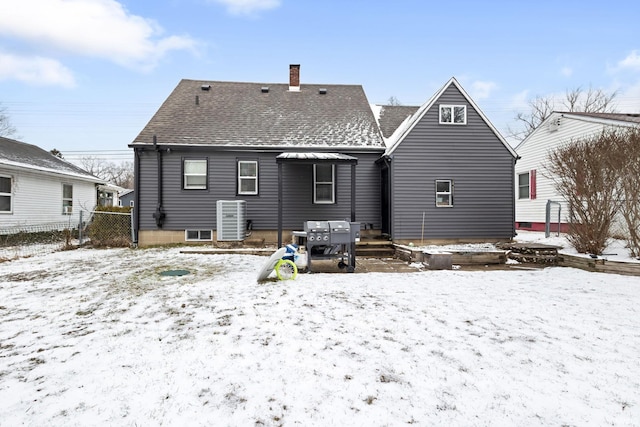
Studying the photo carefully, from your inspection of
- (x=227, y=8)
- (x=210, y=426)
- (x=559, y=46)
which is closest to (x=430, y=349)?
(x=210, y=426)

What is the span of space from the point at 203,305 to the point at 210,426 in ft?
9.53

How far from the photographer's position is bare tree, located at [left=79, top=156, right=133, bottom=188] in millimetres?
56656

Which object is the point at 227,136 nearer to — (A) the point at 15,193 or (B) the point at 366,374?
(A) the point at 15,193

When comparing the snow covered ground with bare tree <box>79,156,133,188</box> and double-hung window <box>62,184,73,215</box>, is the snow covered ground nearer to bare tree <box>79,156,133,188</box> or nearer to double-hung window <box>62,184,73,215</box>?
double-hung window <box>62,184,73,215</box>

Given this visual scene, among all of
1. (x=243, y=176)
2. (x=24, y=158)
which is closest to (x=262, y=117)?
(x=243, y=176)

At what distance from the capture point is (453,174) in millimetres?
11820

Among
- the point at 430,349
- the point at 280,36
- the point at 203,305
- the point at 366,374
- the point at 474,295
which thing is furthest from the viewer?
the point at 280,36

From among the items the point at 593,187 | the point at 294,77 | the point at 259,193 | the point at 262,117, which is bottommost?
the point at 593,187

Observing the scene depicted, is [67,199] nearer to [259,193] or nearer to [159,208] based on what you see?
[159,208]

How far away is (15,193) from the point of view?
44.8 feet

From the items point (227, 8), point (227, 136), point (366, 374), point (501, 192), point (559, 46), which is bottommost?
point (366, 374)

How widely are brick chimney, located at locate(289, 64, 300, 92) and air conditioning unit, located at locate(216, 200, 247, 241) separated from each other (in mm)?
7507

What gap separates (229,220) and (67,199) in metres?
12.2

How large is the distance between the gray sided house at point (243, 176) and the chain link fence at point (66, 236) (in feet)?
3.79
